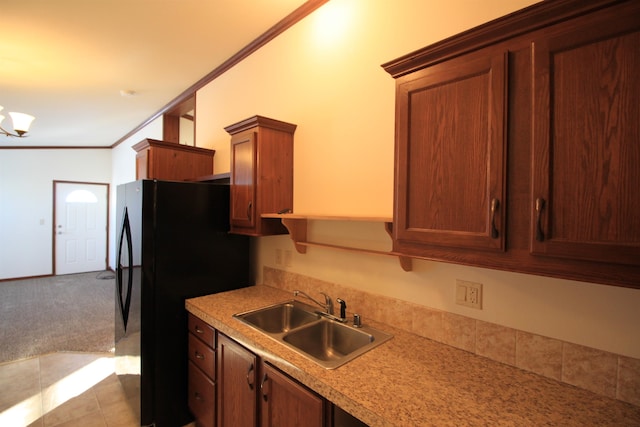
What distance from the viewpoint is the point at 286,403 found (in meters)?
1.29

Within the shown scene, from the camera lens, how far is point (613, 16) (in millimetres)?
775

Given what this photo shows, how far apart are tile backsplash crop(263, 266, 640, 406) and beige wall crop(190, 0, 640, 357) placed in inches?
1.5

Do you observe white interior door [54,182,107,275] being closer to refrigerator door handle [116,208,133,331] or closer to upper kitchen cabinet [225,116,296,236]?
refrigerator door handle [116,208,133,331]

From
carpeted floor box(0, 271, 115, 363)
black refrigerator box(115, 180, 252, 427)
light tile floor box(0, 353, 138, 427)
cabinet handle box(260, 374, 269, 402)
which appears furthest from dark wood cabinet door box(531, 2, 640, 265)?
carpeted floor box(0, 271, 115, 363)

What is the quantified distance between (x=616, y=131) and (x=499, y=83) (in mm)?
329

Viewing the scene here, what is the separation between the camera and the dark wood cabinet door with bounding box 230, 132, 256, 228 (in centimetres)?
204

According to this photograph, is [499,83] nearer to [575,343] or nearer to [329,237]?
[575,343]

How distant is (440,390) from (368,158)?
1.17 m

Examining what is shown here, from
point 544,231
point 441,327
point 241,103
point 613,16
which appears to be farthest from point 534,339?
point 241,103

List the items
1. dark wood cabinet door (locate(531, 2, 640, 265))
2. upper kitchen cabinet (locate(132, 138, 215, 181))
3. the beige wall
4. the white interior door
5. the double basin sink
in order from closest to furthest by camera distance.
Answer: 1. dark wood cabinet door (locate(531, 2, 640, 265))
2. the beige wall
3. the double basin sink
4. upper kitchen cabinet (locate(132, 138, 215, 181))
5. the white interior door

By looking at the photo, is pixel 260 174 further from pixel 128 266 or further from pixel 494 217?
pixel 494 217

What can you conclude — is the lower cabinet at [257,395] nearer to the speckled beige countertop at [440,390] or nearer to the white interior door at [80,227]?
the speckled beige countertop at [440,390]

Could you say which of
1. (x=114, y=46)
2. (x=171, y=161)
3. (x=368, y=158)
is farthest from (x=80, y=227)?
(x=368, y=158)

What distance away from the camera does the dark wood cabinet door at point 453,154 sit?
3.17 feet
